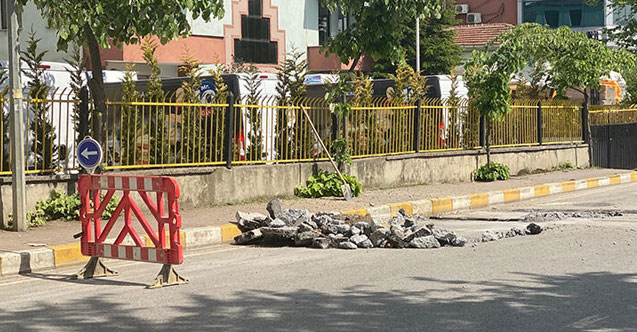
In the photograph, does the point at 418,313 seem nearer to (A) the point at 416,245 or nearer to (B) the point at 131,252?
(B) the point at 131,252

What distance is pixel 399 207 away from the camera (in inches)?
620

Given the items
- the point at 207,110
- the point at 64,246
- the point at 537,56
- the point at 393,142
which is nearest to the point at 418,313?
the point at 64,246

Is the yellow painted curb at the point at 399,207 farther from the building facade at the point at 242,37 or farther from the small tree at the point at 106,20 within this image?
the building facade at the point at 242,37

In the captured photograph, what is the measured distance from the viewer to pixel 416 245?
11.1 metres

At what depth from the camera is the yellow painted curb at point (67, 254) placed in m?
10.4

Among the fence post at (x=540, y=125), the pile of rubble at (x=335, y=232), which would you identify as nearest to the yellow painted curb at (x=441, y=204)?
the pile of rubble at (x=335, y=232)

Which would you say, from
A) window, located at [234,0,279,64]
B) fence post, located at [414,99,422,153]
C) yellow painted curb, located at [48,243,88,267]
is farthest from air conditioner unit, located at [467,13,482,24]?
yellow painted curb, located at [48,243,88,267]

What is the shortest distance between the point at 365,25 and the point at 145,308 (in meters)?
9.58

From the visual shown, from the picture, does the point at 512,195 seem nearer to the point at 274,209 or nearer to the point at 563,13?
the point at 274,209

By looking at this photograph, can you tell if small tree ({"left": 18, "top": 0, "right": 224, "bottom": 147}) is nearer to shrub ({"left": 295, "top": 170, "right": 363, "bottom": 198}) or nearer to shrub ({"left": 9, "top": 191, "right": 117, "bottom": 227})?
shrub ({"left": 9, "top": 191, "right": 117, "bottom": 227})

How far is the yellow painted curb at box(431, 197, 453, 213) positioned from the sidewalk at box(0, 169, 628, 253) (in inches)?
13.8

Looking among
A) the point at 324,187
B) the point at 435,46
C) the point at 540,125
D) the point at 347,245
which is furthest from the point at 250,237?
the point at 435,46

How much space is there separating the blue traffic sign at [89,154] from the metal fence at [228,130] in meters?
1.43

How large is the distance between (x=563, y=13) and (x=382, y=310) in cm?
5320
